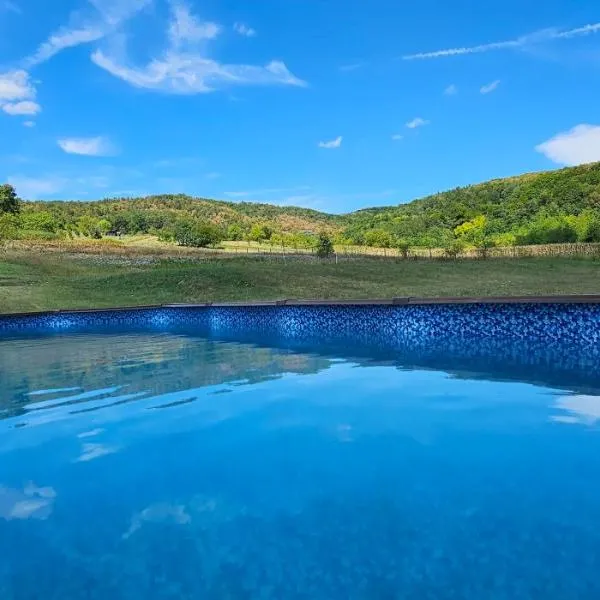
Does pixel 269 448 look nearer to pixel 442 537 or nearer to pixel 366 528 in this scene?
pixel 366 528

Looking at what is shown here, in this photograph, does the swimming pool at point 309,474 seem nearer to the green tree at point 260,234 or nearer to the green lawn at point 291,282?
the green lawn at point 291,282

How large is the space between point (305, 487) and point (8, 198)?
43.3 meters

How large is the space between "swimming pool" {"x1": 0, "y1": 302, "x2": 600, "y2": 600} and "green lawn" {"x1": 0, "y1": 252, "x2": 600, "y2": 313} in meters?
7.86

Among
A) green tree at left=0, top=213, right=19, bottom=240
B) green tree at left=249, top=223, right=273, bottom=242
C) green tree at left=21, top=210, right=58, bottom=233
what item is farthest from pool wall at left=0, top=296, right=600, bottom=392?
green tree at left=249, top=223, right=273, bottom=242

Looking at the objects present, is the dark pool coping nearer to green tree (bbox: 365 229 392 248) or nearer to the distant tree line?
the distant tree line

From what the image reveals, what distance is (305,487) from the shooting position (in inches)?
136

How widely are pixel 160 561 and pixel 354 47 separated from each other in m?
23.7

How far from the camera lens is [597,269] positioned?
67.1 ft

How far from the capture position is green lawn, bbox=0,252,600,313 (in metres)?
15.5

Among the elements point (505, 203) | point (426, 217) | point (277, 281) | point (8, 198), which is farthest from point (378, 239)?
point (277, 281)

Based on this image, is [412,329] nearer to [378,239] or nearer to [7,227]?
[7,227]

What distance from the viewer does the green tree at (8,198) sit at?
40406 mm

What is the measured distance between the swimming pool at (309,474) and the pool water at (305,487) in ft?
0.04

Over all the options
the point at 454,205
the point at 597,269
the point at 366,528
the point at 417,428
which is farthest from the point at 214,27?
the point at 454,205
